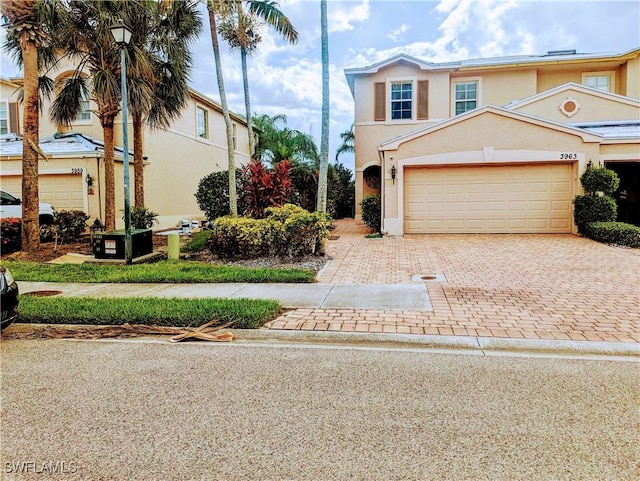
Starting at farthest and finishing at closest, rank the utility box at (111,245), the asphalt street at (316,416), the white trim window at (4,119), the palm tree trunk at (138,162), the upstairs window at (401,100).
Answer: the white trim window at (4,119), the upstairs window at (401,100), the palm tree trunk at (138,162), the utility box at (111,245), the asphalt street at (316,416)

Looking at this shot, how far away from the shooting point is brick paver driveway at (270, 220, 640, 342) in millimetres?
5586

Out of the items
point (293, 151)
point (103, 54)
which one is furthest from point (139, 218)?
point (293, 151)

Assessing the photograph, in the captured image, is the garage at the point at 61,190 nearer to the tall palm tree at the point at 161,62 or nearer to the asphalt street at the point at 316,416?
the tall palm tree at the point at 161,62

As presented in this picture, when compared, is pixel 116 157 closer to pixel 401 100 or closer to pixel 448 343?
pixel 401 100

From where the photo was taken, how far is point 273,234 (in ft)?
35.9

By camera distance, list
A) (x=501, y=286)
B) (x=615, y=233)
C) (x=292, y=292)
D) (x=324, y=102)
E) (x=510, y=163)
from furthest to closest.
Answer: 1. (x=510, y=163)
2. (x=324, y=102)
3. (x=615, y=233)
4. (x=501, y=286)
5. (x=292, y=292)

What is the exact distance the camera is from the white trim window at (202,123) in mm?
23641

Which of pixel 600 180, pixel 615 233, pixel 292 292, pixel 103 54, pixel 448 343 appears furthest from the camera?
pixel 600 180

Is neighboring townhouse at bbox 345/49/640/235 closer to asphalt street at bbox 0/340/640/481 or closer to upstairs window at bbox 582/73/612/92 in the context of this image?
upstairs window at bbox 582/73/612/92

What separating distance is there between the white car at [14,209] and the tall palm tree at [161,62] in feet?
9.12

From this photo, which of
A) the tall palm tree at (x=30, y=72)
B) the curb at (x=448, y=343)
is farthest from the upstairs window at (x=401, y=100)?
the curb at (x=448, y=343)

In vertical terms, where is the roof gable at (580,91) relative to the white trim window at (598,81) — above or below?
below

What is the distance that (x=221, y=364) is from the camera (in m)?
4.56

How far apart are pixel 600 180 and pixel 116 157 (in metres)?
16.5
